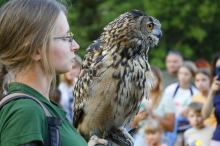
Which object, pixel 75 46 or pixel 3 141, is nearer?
pixel 3 141

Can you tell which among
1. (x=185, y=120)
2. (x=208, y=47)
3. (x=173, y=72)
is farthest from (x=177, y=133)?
(x=208, y=47)

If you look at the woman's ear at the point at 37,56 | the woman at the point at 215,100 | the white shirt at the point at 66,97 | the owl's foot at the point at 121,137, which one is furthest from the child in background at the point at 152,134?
the woman's ear at the point at 37,56

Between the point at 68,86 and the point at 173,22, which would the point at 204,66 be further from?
the point at 173,22

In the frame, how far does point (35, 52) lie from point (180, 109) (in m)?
6.35

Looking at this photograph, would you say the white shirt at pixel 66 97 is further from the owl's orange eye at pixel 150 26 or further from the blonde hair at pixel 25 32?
the blonde hair at pixel 25 32

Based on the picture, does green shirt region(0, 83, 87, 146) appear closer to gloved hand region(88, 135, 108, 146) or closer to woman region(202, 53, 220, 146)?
gloved hand region(88, 135, 108, 146)

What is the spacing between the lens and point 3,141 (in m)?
2.48

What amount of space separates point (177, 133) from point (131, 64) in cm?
461

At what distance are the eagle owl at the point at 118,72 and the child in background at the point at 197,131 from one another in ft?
11.9

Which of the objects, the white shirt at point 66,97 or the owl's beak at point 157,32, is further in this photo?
the white shirt at point 66,97

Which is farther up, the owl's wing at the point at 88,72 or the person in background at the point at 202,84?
the owl's wing at the point at 88,72

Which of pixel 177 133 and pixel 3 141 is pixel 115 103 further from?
pixel 177 133

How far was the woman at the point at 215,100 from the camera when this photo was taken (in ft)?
23.2

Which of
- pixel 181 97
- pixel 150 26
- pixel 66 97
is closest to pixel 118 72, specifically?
pixel 150 26
